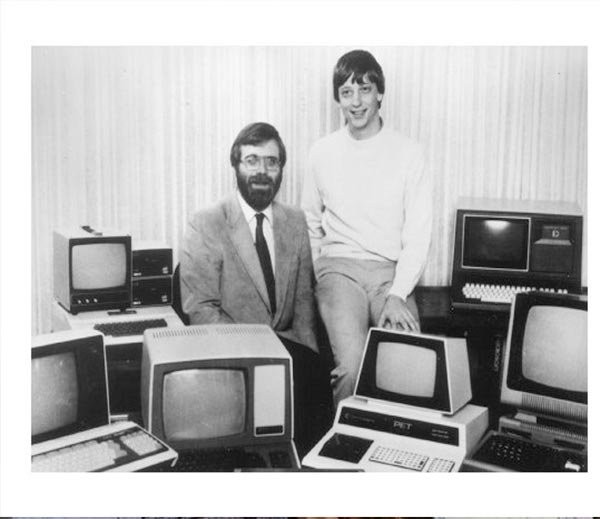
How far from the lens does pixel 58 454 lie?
209 centimetres

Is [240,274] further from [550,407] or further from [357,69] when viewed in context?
[550,407]

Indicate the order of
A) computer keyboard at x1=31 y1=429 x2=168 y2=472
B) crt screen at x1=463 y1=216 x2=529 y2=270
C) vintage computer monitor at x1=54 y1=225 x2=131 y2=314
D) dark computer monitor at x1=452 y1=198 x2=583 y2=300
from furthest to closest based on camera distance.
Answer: crt screen at x1=463 y1=216 x2=529 y2=270
dark computer monitor at x1=452 y1=198 x2=583 y2=300
vintage computer monitor at x1=54 y1=225 x2=131 y2=314
computer keyboard at x1=31 y1=429 x2=168 y2=472

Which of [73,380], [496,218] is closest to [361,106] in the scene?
[496,218]

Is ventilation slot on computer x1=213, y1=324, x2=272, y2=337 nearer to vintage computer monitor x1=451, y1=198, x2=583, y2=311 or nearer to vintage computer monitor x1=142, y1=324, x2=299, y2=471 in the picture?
vintage computer monitor x1=142, y1=324, x2=299, y2=471

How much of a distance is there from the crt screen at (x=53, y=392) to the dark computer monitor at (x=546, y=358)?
4.26ft

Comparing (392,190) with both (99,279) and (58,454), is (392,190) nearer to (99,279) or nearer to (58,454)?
(99,279)

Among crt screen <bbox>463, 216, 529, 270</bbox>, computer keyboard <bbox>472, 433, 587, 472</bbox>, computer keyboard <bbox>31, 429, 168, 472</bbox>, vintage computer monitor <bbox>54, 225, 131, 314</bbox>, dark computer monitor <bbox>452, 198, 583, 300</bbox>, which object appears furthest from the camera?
crt screen <bbox>463, 216, 529, 270</bbox>

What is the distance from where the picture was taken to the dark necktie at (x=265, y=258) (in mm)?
2244

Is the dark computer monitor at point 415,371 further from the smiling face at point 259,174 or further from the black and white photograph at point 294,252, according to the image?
the smiling face at point 259,174

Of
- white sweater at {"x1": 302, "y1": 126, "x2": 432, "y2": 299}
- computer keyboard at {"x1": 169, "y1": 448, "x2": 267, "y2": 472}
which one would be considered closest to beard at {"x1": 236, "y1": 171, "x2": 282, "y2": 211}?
white sweater at {"x1": 302, "y1": 126, "x2": 432, "y2": 299}

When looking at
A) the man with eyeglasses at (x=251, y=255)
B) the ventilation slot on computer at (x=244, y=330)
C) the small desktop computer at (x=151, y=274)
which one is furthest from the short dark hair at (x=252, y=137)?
the ventilation slot on computer at (x=244, y=330)

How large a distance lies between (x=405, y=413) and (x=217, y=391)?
1.89 feet

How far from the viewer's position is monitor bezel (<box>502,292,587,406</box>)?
2.18 metres
